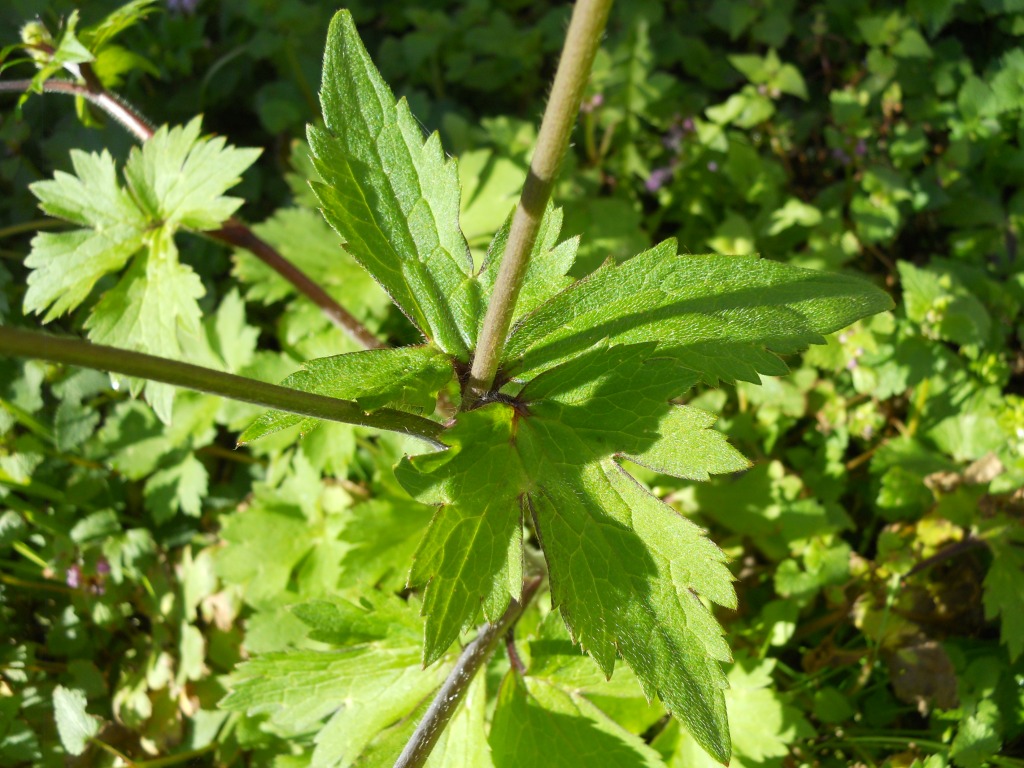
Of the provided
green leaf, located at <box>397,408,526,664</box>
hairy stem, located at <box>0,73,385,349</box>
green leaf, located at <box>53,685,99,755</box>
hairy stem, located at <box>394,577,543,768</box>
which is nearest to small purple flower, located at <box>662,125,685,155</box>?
hairy stem, located at <box>0,73,385,349</box>

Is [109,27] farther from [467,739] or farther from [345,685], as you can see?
[467,739]

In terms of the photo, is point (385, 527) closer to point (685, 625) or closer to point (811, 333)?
point (685, 625)

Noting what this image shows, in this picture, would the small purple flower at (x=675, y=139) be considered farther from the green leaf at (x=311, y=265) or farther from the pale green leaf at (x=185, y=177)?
the pale green leaf at (x=185, y=177)

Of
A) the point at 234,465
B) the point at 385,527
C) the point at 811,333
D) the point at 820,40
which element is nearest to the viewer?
the point at 811,333

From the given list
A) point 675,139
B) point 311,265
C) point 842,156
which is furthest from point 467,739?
point 842,156

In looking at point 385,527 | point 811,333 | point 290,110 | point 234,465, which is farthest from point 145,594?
point 811,333
